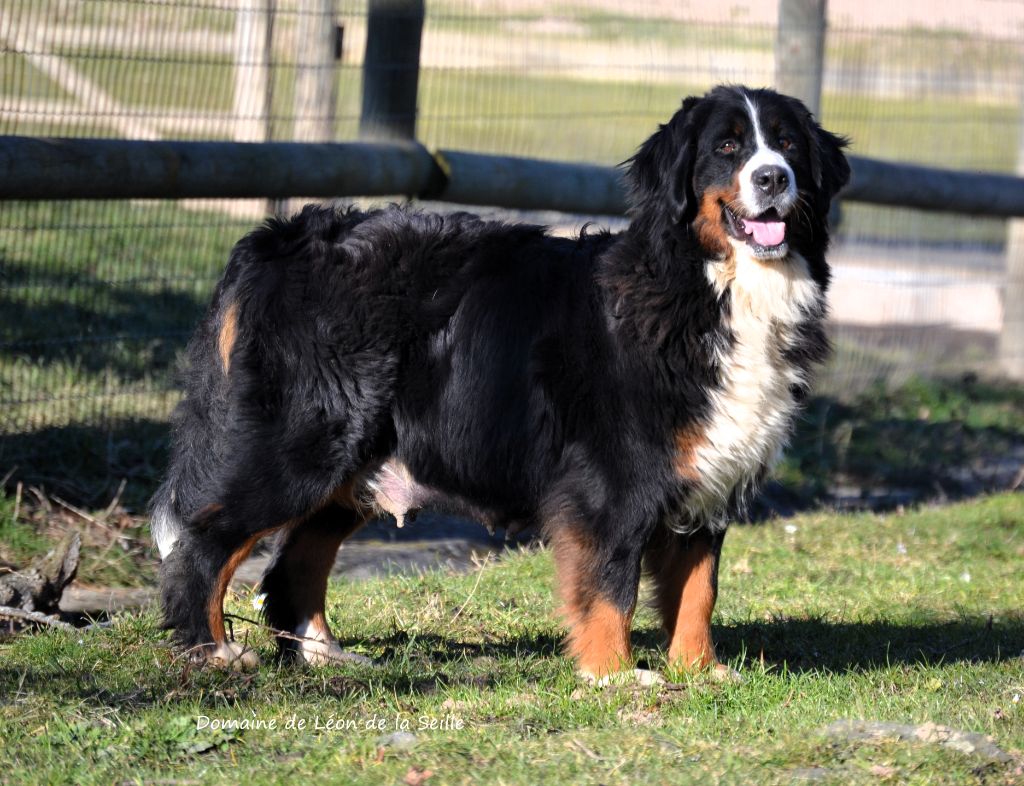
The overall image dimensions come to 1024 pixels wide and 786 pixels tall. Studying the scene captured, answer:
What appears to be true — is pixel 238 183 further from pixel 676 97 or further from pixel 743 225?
pixel 676 97

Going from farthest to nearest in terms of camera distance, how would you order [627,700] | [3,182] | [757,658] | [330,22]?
[330,22] < [3,182] < [757,658] < [627,700]

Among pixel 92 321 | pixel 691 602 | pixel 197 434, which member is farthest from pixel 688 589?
pixel 92 321

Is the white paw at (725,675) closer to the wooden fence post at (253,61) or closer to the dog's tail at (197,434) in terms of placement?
the dog's tail at (197,434)

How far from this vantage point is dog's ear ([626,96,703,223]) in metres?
4.62

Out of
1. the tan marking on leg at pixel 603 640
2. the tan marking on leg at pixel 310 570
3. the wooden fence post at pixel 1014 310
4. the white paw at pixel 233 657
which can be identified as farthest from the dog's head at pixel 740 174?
the wooden fence post at pixel 1014 310

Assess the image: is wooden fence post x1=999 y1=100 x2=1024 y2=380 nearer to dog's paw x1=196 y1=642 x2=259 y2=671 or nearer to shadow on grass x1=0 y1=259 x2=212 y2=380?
shadow on grass x1=0 y1=259 x2=212 y2=380

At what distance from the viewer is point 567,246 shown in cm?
491

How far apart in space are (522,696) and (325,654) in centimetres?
86

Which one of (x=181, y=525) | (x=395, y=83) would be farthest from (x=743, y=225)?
(x=395, y=83)

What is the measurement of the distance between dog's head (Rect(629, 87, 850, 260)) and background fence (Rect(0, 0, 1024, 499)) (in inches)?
119

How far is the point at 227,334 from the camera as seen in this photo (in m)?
4.73

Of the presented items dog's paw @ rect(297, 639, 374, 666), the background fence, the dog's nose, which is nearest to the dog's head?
the dog's nose

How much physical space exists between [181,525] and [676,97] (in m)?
5.77

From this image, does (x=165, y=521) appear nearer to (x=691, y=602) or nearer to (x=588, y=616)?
(x=588, y=616)
